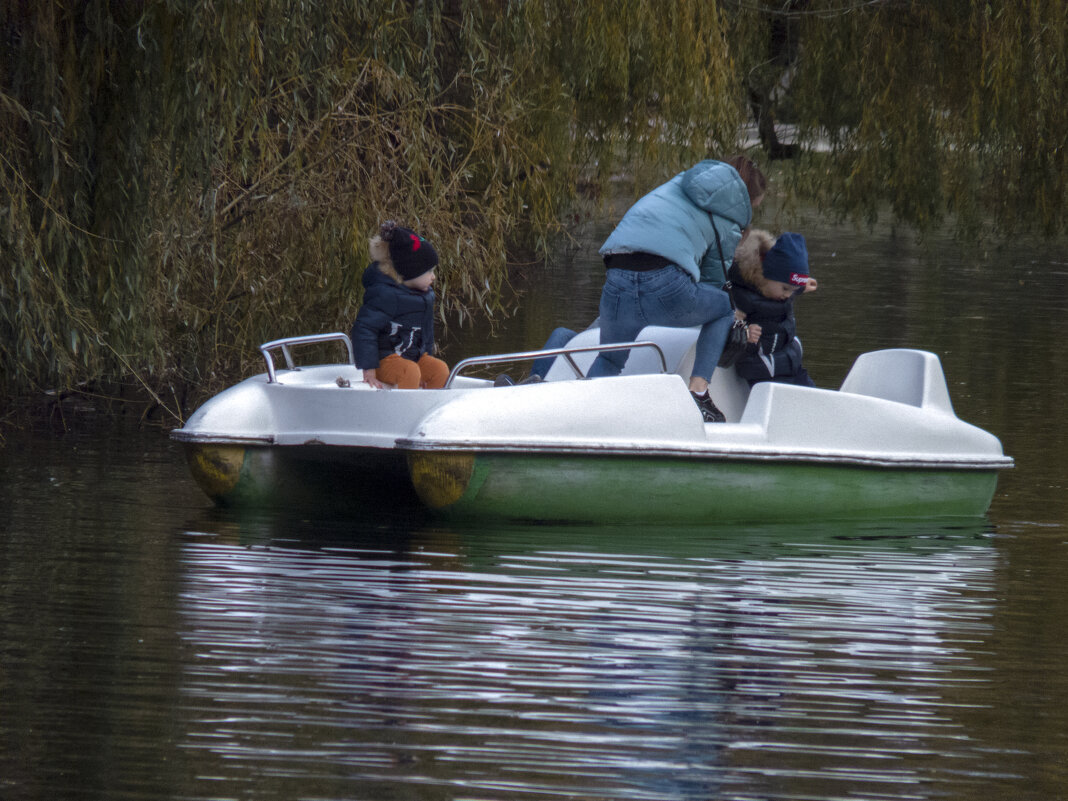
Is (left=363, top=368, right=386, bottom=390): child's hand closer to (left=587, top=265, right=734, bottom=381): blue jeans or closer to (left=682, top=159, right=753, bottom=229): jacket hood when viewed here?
(left=587, top=265, right=734, bottom=381): blue jeans

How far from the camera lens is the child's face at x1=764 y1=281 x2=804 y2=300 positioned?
8078 mm

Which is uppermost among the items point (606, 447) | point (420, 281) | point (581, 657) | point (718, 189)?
point (718, 189)

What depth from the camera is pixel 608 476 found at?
738cm

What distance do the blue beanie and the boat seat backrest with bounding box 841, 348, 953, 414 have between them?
0.69m

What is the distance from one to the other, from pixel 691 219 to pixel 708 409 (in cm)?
78

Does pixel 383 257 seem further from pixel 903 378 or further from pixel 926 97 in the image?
pixel 926 97

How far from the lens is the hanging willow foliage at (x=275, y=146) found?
25.6 ft

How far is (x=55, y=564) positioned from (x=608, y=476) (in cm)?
211

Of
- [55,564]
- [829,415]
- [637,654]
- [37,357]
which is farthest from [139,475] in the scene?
[637,654]

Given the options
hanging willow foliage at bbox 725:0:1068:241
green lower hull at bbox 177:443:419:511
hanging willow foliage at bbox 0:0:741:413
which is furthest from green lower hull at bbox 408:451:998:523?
hanging willow foliage at bbox 725:0:1068:241

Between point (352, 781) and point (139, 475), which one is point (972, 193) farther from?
point (352, 781)

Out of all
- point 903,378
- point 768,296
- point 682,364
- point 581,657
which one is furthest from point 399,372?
point 581,657

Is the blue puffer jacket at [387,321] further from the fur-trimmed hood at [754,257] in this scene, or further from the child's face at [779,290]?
the child's face at [779,290]

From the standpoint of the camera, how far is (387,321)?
26.0ft
